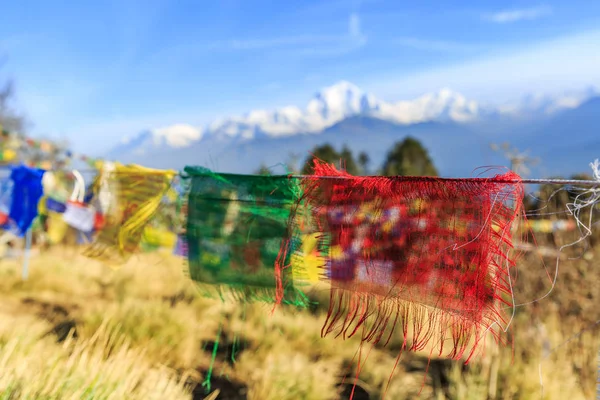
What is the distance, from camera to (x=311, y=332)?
467 cm

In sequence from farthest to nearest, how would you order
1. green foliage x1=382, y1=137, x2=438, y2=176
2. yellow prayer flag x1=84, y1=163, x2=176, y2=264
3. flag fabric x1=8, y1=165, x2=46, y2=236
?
green foliage x1=382, y1=137, x2=438, y2=176 < flag fabric x1=8, y1=165, x2=46, y2=236 < yellow prayer flag x1=84, y1=163, x2=176, y2=264

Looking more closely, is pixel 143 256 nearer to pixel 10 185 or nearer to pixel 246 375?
pixel 10 185

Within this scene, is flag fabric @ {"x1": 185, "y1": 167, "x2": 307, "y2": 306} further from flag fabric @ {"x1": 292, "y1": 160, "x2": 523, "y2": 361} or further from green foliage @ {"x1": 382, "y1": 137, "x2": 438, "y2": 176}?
green foliage @ {"x1": 382, "y1": 137, "x2": 438, "y2": 176}

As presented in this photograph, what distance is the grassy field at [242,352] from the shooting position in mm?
3180

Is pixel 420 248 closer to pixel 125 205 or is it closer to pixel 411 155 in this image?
pixel 125 205

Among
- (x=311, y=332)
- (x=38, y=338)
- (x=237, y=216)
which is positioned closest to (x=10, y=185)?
(x=38, y=338)

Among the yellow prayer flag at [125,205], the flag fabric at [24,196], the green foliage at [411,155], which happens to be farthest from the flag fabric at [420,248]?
the green foliage at [411,155]

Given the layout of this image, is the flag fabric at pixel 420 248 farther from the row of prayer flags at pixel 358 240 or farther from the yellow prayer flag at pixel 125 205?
the yellow prayer flag at pixel 125 205

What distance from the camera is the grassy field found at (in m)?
3.18

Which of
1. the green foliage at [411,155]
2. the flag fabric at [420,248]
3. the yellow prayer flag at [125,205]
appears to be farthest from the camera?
the green foliage at [411,155]

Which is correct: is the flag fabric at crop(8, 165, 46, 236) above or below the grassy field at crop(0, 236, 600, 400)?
above

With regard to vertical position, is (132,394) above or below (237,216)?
below

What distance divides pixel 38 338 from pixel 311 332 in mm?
2233

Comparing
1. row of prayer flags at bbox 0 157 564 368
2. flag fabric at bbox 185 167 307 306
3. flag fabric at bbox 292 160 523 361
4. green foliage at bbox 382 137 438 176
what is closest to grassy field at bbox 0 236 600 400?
flag fabric at bbox 185 167 307 306
